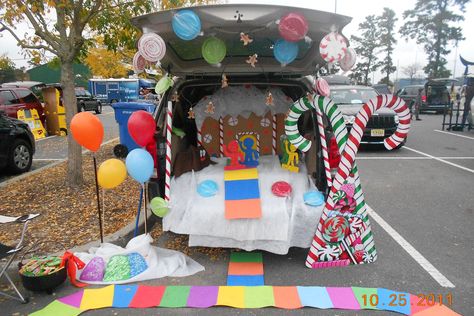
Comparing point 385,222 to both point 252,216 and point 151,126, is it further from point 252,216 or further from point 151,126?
point 151,126

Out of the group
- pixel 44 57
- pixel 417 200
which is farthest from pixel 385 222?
pixel 44 57

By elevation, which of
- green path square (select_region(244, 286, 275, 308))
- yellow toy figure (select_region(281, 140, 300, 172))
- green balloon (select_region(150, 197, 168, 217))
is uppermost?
yellow toy figure (select_region(281, 140, 300, 172))

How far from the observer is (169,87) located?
161 inches

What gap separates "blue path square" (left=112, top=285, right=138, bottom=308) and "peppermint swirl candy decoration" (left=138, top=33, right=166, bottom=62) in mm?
2081

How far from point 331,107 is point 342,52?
2.09ft

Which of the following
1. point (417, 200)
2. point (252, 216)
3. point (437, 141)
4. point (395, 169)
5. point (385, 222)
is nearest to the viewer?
point (252, 216)

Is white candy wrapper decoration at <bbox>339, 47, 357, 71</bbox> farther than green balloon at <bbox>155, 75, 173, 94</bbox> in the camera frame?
No

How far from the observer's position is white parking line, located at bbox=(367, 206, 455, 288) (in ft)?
11.2

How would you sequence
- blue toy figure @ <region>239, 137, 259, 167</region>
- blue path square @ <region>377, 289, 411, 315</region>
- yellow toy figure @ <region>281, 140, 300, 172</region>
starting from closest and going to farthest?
blue path square @ <region>377, 289, 411, 315</region>, yellow toy figure @ <region>281, 140, 300, 172</region>, blue toy figure @ <region>239, 137, 259, 167</region>

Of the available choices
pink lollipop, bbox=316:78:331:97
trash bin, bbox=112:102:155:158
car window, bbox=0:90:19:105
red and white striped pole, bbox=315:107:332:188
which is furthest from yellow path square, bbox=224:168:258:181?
car window, bbox=0:90:19:105

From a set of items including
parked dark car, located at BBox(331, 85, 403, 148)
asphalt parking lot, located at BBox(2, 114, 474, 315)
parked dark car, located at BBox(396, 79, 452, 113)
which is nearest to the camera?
asphalt parking lot, located at BBox(2, 114, 474, 315)

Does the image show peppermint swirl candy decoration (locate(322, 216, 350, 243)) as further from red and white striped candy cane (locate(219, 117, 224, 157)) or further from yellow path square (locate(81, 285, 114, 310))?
yellow path square (locate(81, 285, 114, 310))

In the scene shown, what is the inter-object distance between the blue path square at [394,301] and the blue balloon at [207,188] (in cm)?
183

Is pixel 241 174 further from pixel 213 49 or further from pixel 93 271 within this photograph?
pixel 93 271
